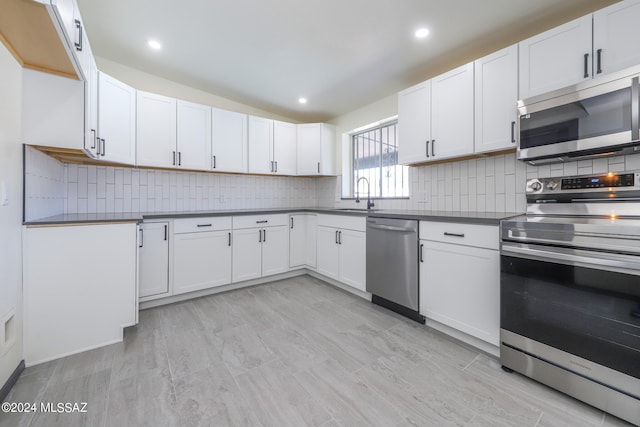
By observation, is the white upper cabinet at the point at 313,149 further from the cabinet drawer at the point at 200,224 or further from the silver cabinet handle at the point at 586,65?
the silver cabinet handle at the point at 586,65

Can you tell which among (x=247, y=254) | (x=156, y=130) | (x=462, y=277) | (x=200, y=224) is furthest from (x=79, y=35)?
(x=462, y=277)

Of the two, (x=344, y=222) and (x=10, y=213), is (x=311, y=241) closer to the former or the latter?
(x=344, y=222)

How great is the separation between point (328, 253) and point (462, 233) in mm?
1705

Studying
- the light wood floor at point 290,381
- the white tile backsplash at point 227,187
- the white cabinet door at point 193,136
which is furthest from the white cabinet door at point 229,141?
the light wood floor at point 290,381

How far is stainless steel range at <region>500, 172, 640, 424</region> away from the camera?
4.06 feet

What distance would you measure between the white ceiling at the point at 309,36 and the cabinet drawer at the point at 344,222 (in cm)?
157

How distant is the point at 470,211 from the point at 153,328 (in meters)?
3.04

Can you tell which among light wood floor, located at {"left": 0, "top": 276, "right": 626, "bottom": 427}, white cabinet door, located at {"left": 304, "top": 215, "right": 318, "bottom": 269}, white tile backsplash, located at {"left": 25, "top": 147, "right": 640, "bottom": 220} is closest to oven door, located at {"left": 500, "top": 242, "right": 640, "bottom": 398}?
light wood floor, located at {"left": 0, "top": 276, "right": 626, "bottom": 427}

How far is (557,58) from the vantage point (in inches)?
69.1

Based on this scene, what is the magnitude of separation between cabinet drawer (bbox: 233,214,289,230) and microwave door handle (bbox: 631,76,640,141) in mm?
3094

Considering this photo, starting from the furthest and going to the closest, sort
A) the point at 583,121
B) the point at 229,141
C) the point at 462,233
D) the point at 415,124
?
the point at 229,141 → the point at 415,124 → the point at 462,233 → the point at 583,121

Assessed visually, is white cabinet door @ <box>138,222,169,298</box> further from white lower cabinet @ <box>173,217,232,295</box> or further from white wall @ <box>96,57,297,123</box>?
white wall @ <box>96,57,297,123</box>

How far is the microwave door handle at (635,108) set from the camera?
144 cm

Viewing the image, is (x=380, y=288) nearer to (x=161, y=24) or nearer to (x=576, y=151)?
(x=576, y=151)
